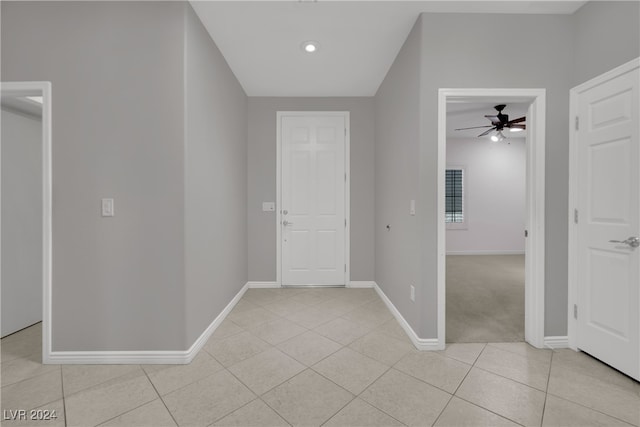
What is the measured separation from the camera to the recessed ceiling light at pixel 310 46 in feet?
8.10

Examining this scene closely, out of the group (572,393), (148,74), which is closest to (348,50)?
(148,74)

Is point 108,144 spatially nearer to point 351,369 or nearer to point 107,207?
point 107,207

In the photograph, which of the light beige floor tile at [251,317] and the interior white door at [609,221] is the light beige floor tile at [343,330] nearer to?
the light beige floor tile at [251,317]

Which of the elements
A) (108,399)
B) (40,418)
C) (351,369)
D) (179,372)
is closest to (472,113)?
(351,369)

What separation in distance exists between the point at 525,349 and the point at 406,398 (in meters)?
1.26

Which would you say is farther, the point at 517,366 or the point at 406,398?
the point at 517,366

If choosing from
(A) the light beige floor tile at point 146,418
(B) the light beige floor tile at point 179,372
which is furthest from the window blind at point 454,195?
(A) the light beige floor tile at point 146,418

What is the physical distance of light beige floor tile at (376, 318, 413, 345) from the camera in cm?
230

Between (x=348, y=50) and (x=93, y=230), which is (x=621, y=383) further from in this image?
(x=93, y=230)

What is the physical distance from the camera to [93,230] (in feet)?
6.25

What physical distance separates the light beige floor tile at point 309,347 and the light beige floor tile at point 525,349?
1336 mm

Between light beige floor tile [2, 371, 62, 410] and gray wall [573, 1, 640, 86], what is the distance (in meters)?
4.21

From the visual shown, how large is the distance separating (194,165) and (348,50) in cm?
184

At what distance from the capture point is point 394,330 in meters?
2.44
